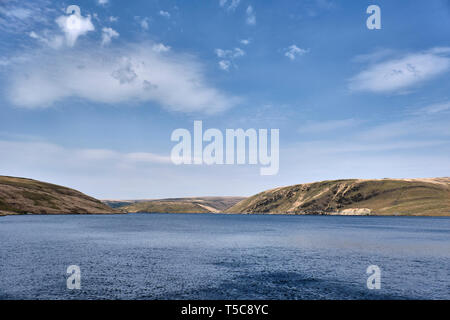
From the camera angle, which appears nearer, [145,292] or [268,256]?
[145,292]

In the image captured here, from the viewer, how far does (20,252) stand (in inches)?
2771

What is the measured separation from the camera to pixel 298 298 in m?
38.6

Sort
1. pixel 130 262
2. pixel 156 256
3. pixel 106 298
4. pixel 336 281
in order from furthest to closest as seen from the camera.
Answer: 1. pixel 156 256
2. pixel 130 262
3. pixel 336 281
4. pixel 106 298

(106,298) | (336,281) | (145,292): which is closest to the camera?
(106,298)

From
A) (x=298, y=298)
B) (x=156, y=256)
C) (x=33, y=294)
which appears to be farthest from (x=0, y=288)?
(x=298, y=298)
